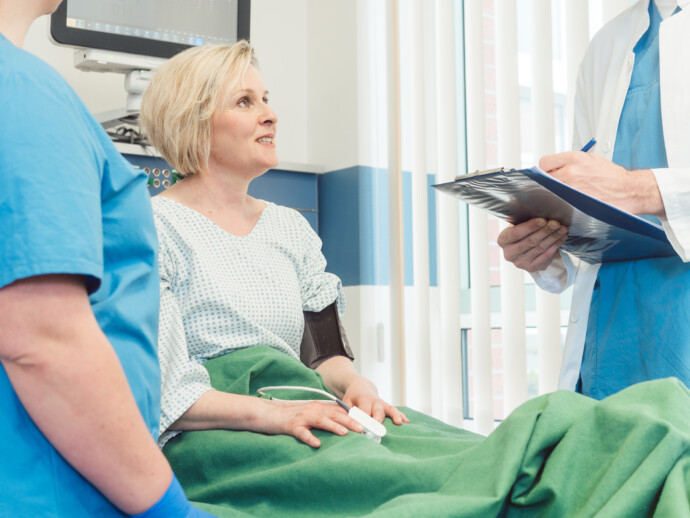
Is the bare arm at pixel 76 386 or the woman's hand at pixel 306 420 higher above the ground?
the bare arm at pixel 76 386

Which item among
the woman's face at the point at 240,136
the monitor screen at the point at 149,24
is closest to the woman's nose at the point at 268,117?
the woman's face at the point at 240,136

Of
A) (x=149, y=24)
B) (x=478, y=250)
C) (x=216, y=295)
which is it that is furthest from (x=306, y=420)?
(x=149, y=24)

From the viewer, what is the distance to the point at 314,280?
5.99 feet

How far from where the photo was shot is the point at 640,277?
1.45 meters

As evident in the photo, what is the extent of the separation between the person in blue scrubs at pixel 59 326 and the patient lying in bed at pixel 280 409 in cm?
28

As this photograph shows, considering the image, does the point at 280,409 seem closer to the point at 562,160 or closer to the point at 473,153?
the point at 562,160

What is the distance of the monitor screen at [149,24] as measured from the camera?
7.60 feet

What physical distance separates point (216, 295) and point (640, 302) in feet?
2.73

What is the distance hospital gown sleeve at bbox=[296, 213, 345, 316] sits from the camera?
1.80 meters

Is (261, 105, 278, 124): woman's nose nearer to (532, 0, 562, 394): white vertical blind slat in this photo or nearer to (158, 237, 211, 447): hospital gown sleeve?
(158, 237, 211, 447): hospital gown sleeve

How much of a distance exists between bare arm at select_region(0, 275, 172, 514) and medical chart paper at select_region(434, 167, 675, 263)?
2.13 ft

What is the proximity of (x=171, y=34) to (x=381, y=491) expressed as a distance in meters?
1.98

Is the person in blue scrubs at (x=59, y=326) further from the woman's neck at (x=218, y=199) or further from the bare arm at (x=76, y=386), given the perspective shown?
the woman's neck at (x=218, y=199)

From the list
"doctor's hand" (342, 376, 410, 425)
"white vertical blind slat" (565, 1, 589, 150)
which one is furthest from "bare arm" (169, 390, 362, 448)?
"white vertical blind slat" (565, 1, 589, 150)
